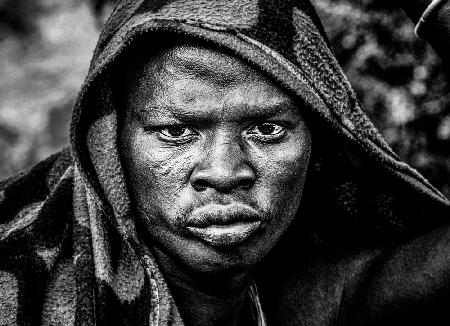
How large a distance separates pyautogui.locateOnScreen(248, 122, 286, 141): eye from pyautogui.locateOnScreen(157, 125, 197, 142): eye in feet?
0.49

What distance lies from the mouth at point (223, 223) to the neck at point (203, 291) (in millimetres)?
149

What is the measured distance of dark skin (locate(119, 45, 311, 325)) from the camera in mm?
1474

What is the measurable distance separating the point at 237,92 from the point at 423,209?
29.1 inches

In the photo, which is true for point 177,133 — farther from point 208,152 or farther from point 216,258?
point 216,258

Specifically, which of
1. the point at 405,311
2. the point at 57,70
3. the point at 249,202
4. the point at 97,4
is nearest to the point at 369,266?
the point at 405,311

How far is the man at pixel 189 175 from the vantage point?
4.85 feet

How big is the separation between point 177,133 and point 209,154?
0.10 m

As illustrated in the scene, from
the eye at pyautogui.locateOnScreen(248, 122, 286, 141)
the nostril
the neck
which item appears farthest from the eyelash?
the neck

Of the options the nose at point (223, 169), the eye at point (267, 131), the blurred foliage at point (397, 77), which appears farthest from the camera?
the blurred foliage at point (397, 77)

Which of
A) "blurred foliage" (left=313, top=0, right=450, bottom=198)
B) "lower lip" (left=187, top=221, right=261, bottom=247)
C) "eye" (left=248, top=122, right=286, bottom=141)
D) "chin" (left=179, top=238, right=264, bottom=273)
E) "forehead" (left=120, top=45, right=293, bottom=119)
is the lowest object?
"blurred foliage" (left=313, top=0, right=450, bottom=198)

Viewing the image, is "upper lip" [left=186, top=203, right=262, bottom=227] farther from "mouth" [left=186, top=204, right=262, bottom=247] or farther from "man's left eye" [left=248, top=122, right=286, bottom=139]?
"man's left eye" [left=248, top=122, right=286, bottom=139]

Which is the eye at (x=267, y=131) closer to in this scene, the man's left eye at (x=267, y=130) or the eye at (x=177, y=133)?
the man's left eye at (x=267, y=130)

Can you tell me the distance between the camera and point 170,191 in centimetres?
150

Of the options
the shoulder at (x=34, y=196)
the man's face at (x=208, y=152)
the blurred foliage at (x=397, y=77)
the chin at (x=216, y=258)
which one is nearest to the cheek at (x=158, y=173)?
the man's face at (x=208, y=152)
